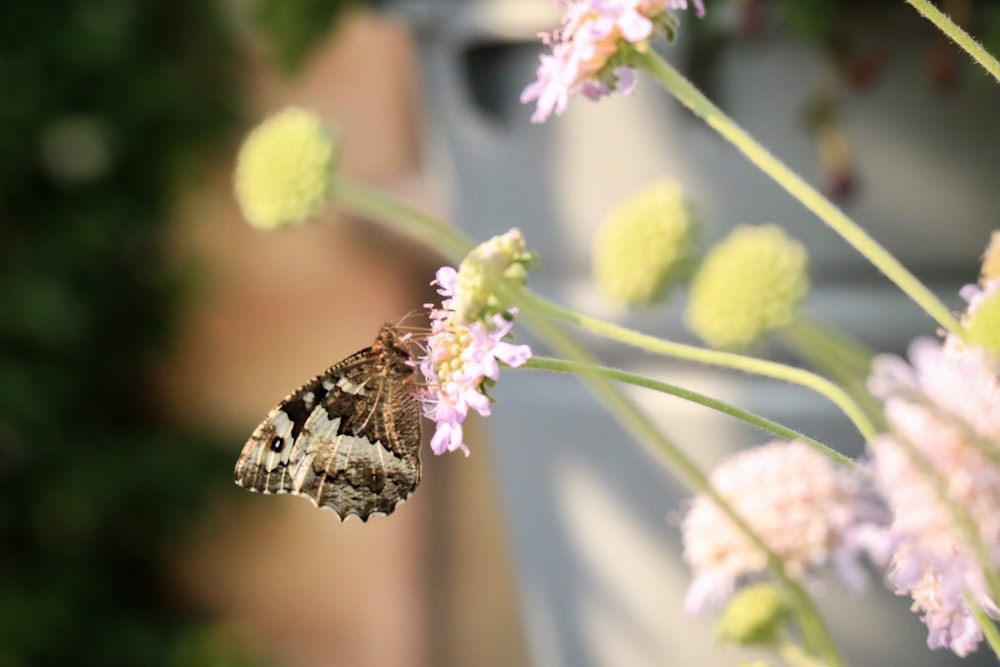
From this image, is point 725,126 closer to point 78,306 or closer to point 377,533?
point 78,306

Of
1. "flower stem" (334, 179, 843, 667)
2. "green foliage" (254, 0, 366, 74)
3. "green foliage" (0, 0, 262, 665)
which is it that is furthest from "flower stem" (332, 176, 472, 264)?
"green foliage" (0, 0, 262, 665)

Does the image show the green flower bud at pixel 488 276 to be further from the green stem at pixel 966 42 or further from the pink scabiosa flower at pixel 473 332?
the green stem at pixel 966 42

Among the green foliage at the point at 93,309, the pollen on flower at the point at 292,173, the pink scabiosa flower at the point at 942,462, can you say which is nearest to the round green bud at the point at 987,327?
the pink scabiosa flower at the point at 942,462

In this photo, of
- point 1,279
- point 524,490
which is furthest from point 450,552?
point 524,490

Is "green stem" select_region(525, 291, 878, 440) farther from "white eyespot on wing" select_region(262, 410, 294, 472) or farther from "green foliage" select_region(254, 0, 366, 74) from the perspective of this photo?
"green foliage" select_region(254, 0, 366, 74)

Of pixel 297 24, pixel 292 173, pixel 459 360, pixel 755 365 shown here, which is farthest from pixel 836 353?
pixel 297 24

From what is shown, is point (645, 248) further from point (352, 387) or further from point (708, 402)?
point (352, 387)
